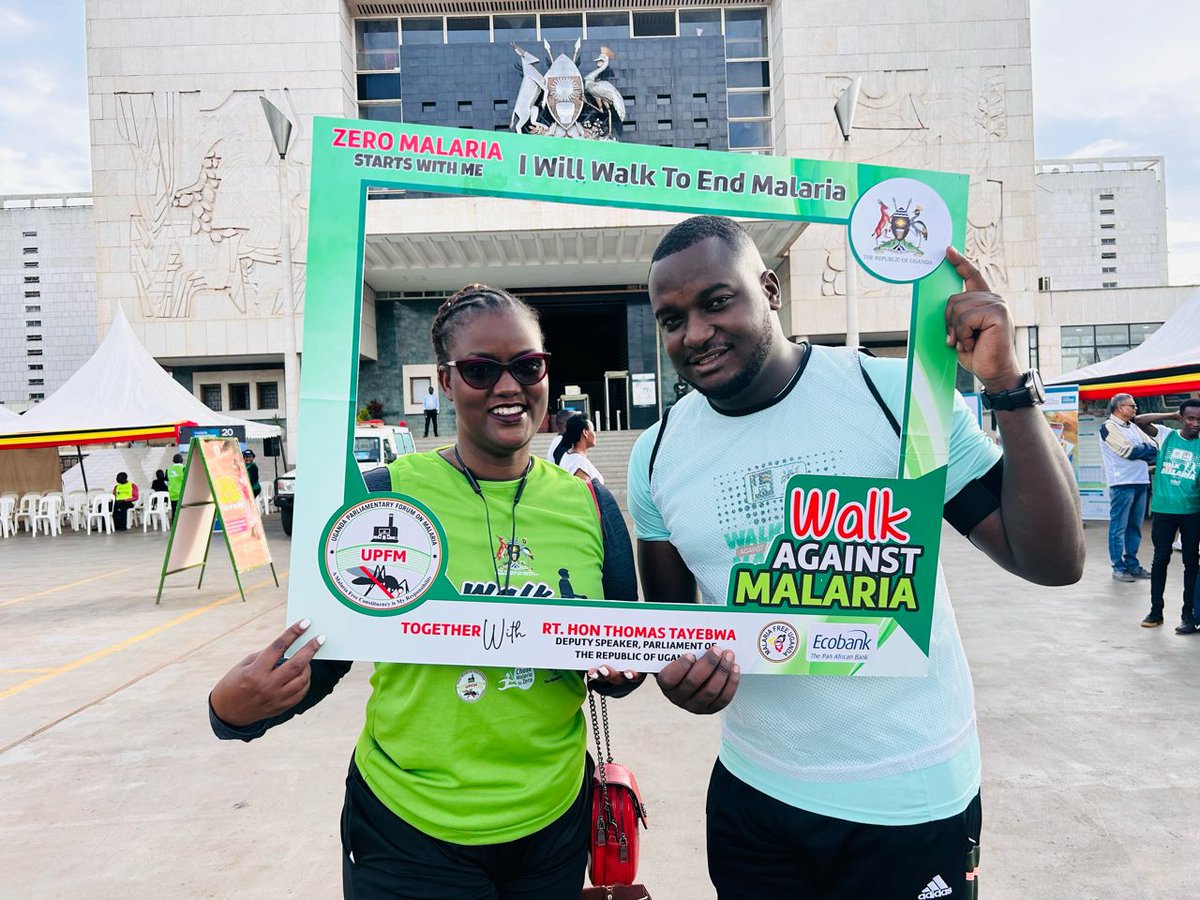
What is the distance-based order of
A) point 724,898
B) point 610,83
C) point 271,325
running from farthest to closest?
point 610,83
point 271,325
point 724,898

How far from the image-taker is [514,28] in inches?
1188

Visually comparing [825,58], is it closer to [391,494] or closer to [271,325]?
[271,325]

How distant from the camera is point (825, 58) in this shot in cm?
2816

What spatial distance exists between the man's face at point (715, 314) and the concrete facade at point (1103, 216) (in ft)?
239

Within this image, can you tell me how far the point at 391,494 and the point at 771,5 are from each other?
3384 centimetres

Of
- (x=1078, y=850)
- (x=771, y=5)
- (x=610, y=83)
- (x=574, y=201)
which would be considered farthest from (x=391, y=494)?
(x=771, y=5)

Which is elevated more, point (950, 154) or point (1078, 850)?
point (950, 154)

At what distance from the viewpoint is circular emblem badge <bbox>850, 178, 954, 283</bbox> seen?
1.52m

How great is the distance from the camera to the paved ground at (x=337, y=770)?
305 cm

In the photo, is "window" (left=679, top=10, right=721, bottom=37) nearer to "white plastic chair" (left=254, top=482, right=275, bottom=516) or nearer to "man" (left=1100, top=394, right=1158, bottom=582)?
"white plastic chair" (left=254, top=482, right=275, bottom=516)

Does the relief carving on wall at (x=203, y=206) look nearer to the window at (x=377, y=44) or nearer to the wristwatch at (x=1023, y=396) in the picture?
the window at (x=377, y=44)


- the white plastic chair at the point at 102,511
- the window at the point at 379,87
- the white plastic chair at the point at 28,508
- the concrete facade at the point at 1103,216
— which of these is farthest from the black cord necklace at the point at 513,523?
the concrete facade at the point at 1103,216

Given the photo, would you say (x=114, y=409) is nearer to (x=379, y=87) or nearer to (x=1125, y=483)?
(x=1125, y=483)

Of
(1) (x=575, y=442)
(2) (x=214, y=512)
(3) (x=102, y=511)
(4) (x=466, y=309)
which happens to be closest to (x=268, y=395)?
(3) (x=102, y=511)
